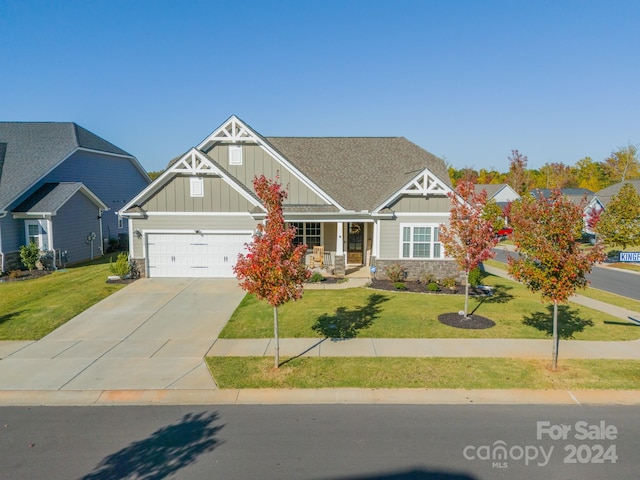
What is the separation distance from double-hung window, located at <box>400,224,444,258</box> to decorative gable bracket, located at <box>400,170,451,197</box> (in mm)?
1610

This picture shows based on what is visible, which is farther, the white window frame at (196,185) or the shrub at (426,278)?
the white window frame at (196,185)

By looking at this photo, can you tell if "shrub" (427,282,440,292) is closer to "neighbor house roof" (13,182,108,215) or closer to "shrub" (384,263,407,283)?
"shrub" (384,263,407,283)

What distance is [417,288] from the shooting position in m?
18.5

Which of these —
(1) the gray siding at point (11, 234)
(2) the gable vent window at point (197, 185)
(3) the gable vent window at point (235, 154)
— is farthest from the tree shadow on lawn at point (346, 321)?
(1) the gray siding at point (11, 234)

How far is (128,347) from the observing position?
38.0 ft

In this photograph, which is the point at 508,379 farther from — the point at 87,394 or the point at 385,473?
the point at 87,394

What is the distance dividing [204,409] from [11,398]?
4.15m

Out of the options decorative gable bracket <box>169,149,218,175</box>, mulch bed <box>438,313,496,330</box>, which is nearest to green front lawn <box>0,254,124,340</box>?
decorative gable bracket <box>169,149,218,175</box>

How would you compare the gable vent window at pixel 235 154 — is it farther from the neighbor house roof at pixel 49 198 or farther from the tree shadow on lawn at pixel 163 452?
the tree shadow on lawn at pixel 163 452

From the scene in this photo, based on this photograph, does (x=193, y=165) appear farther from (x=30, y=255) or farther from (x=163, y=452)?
(x=163, y=452)

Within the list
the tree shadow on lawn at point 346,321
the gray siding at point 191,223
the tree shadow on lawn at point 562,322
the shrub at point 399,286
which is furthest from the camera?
the gray siding at point 191,223

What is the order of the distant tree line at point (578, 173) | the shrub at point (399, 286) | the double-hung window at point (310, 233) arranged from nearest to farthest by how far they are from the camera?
1. the shrub at point (399, 286)
2. the double-hung window at point (310, 233)
3. the distant tree line at point (578, 173)

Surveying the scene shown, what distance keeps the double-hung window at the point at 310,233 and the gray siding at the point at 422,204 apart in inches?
206

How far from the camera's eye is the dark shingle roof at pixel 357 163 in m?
22.8
